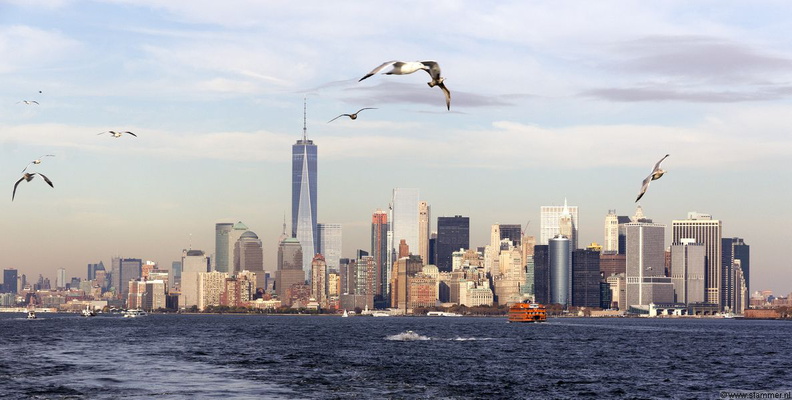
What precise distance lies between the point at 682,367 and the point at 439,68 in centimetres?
8806

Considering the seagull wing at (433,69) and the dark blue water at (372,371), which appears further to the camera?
the dark blue water at (372,371)

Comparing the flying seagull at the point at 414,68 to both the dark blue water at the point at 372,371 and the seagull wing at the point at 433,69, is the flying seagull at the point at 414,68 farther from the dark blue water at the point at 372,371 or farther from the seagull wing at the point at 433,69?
the dark blue water at the point at 372,371

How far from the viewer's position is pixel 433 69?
41.0 metres

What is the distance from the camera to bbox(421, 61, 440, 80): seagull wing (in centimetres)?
4019

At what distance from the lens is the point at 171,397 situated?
78125 millimetres

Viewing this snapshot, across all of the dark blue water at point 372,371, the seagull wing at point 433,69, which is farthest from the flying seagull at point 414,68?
the dark blue water at point 372,371

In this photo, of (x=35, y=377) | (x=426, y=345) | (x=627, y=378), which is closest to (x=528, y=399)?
(x=627, y=378)

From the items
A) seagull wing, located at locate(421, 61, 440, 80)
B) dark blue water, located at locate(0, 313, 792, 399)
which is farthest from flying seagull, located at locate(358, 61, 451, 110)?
dark blue water, located at locate(0, 313, 792, 399)

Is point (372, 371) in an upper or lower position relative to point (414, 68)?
lower

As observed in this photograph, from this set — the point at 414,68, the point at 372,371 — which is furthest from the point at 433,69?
the point at 372,371

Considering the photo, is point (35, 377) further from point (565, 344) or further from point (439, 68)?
point (565, 344)

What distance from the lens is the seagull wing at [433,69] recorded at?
40188 mm

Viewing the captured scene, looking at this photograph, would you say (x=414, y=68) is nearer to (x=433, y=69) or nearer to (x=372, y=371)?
(x=433, y=69)

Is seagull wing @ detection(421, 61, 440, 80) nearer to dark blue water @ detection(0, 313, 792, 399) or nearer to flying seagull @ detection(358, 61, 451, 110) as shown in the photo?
flying seagull @ detection(358, 61, 451, 110)
